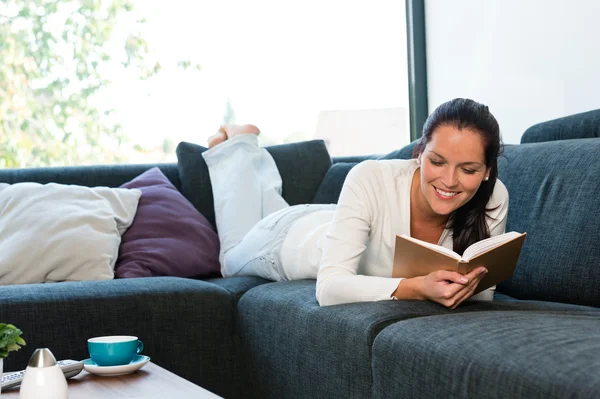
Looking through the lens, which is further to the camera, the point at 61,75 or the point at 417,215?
the point at 61,75

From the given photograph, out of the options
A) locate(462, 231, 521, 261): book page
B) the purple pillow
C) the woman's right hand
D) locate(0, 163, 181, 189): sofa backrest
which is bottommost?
the purple pillow

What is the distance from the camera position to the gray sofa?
4.91ft

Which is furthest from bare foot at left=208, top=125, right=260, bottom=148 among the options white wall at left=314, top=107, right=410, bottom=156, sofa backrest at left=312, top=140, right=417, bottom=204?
white wall at left=314, top=107, right=410, bottom=156

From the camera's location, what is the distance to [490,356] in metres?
1.45

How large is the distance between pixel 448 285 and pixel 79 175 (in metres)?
1.95

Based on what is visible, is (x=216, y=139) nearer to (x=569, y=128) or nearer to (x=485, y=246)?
(x=569, y=128)

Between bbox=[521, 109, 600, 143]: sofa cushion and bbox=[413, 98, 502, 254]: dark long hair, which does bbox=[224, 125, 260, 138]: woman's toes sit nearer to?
bbox=[521, 109, 600, 143]: sofa cushion

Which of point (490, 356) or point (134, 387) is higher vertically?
point (490, 356)

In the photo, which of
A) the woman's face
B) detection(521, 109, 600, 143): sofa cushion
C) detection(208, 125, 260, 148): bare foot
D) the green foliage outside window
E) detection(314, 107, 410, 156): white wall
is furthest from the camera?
detection(314, 107, 410, 156): white wall

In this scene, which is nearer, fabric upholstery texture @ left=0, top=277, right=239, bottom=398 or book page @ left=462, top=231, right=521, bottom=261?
book page @ left=462, top=231, right=521, bottom=261

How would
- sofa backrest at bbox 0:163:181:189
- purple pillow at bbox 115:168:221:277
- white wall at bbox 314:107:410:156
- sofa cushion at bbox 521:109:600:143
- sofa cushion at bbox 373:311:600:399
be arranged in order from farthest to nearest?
white wall at bbox 314:107:410:156, sofa backrest at bbox 0:163:181:189, purple pillow at bbox 115:168:221:277, sofa cushion at bbox 521:109:600:143, sofa cushion at bbox 373:311:600:399

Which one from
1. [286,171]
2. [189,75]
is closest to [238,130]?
[286,171]

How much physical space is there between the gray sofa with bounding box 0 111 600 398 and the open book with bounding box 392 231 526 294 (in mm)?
91

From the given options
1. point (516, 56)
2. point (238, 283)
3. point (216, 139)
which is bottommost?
point (238, 283)
